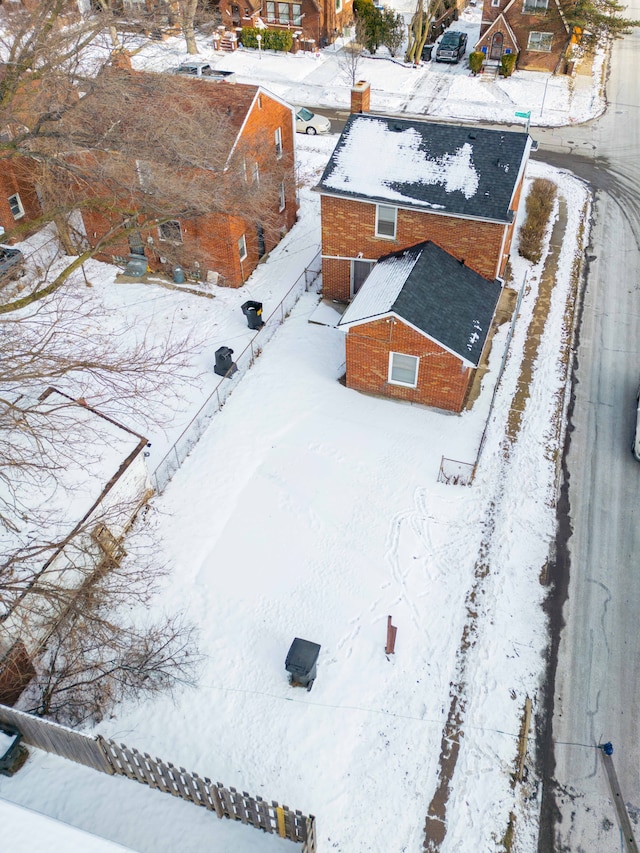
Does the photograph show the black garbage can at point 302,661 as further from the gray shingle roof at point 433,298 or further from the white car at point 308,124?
the white car at point 308,124

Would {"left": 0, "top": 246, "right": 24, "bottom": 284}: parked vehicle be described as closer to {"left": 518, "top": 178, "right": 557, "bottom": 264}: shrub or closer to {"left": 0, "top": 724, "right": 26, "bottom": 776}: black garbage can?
{"left": 0, "top": 724, "right": 26, "bottom": 776}: black garbage can

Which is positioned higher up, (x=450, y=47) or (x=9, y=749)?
(x=450, y=47)

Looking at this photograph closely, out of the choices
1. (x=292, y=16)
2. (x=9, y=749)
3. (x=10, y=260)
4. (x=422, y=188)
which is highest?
(x=292, y=16)

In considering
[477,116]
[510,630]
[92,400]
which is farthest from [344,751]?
[477,116]

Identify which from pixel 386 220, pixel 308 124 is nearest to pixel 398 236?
pixel 386 220

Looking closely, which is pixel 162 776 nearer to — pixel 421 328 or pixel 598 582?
pixel 598 582

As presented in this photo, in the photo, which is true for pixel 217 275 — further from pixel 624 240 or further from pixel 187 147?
pixel 624 240

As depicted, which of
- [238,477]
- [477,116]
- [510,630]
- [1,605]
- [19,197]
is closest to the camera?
[1,605]
